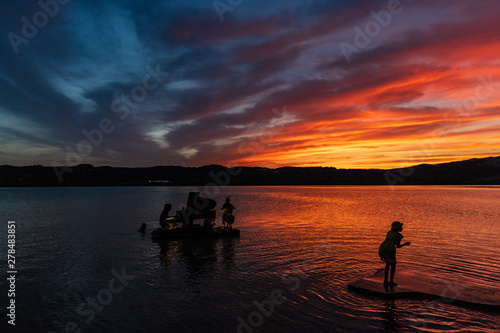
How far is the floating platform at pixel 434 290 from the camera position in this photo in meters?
11.7

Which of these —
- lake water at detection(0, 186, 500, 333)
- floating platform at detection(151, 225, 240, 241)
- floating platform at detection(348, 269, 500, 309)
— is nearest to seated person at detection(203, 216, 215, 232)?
floating platform at detection(151, 225, 240, 241)

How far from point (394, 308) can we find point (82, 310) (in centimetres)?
1275

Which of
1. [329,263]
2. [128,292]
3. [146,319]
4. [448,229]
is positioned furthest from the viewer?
[448,229]

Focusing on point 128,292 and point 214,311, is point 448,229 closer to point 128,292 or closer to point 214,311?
point 214,311

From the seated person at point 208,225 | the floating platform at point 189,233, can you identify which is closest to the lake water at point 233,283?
the floating platform at point 189,233

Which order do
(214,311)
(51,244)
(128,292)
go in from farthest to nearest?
(51,244) → (128,292) → (214,311)

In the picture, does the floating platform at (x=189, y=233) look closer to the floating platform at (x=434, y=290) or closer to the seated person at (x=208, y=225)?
the seated person at (x=208, y=225)

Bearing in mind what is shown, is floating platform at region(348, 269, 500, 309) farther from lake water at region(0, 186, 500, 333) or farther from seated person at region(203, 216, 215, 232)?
seated person at region(203, 216, 215, 232)

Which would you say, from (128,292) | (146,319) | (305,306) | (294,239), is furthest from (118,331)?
(294,239)

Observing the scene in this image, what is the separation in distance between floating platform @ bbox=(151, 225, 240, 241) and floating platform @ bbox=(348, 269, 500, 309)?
15822 millimetres

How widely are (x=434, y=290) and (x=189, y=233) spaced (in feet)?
66.4

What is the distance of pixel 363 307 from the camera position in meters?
11.5

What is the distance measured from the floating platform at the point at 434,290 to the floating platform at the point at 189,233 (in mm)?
15822

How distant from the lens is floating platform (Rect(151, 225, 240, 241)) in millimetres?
26328
